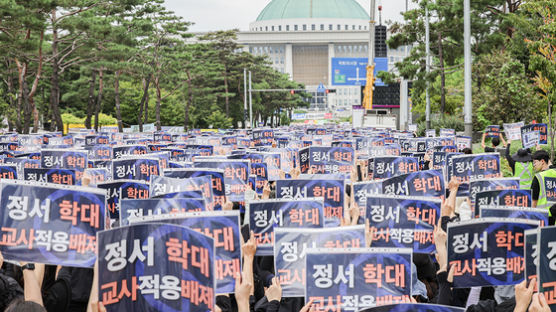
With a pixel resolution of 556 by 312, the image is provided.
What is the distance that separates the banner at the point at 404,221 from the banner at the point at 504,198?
1208 millimetres

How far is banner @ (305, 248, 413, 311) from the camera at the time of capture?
462 cm

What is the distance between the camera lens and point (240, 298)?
15.3ft

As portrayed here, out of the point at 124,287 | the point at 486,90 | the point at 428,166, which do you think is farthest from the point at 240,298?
the point at 486,90

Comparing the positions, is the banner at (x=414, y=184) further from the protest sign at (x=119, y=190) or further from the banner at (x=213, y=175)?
the protest sign at (x=119, y=190)

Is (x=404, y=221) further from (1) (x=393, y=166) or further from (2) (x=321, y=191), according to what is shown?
(1) (x=393, y=166)

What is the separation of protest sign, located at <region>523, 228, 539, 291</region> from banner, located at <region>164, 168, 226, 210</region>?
18.5 ft

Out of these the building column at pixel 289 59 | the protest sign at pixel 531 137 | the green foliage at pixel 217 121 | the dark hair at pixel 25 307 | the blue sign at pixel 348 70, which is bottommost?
the green foliage at pixel 217 121

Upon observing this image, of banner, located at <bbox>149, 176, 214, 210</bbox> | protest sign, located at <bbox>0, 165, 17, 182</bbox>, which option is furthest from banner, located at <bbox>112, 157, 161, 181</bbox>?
banner, located at <bbox>149, 176, 214, 210</bbox>

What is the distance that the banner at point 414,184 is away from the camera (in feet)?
30.6

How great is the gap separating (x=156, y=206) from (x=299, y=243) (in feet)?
5.86

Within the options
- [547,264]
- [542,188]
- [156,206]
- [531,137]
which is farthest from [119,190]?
[531,137]

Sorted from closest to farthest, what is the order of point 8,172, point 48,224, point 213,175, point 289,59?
1. point 48,224
2. point 213,175
3. point 8,172
4. point 289,59

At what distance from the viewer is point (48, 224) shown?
5.28 metres

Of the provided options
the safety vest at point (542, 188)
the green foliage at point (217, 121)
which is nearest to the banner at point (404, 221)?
the safety vest at point (542, 188)
